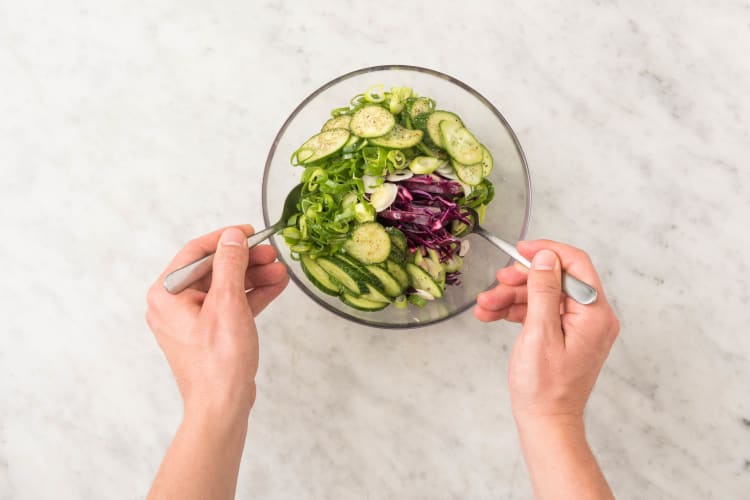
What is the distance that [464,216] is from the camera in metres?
1.73

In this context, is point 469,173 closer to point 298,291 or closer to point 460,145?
point 460,145

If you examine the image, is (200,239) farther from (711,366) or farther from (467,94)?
(711,366)

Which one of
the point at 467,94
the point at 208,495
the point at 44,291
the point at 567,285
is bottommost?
the point at 208,495

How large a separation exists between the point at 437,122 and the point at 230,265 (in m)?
0.67

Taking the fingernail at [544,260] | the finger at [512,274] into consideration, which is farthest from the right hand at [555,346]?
the finger at [512,274]

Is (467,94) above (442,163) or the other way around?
above

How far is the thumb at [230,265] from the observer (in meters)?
1.55

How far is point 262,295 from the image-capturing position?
6.08ft

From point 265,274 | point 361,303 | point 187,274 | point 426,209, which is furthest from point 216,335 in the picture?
point 426,209

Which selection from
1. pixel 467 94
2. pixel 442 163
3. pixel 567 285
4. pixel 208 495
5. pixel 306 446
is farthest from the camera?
pixel 306 446

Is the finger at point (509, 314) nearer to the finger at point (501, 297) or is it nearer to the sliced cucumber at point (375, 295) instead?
the finger at point (501, 297)

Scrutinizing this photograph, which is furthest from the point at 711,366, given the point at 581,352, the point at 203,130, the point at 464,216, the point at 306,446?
the point at 203,130

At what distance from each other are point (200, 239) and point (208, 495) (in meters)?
0.65

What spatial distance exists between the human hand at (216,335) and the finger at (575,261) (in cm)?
77
